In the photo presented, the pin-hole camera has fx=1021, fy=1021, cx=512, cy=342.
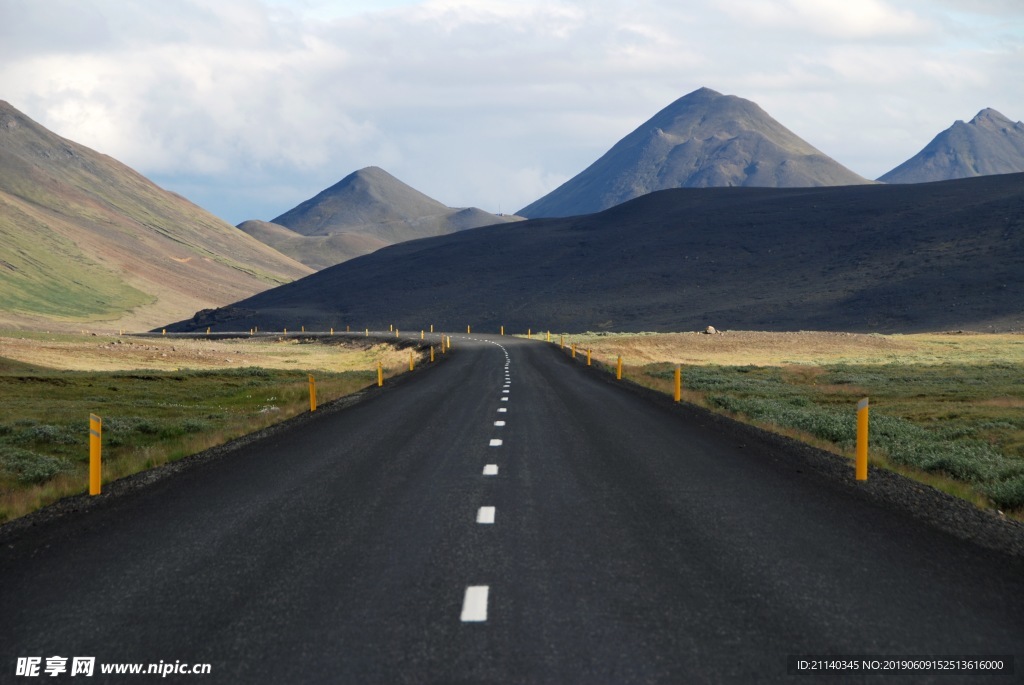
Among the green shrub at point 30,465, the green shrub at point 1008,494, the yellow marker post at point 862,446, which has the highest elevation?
the yellow marker post at point 862,446

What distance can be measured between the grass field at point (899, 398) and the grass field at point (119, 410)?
1180cm

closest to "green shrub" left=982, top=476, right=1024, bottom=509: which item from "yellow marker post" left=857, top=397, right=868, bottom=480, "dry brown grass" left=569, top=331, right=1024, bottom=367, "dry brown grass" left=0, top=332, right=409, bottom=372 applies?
"yellow marker post" left=857, top=397, right=868, bottom=480

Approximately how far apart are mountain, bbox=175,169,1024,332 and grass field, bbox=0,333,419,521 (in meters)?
70.3

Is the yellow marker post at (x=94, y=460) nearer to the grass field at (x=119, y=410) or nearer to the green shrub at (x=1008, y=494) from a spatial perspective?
Answer: the grass field at (x=119, y=410)

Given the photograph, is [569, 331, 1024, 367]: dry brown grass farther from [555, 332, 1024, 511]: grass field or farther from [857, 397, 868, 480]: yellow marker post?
[857, 397, 868, 480]: yellow marker post

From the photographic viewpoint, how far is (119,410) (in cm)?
3027

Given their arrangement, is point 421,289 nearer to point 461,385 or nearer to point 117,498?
point 461,385

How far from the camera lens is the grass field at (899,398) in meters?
16.2

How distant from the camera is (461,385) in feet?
108

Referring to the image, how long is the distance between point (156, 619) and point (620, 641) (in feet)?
10.5

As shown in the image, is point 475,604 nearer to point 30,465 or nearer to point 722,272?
point 30,465

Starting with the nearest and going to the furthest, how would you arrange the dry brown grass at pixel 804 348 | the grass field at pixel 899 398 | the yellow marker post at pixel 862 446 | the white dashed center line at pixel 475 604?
the white dashed center line at pixel 475 604 < the yellow marker post at pixel 862 446 < the grass field at pixel 899 398 < the dry brown grass at pixel 804 348

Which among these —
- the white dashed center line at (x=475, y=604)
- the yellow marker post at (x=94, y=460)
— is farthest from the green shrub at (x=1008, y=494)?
the yellow marker post at (x=94, y=460)

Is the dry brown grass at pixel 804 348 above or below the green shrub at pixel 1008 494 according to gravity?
above
